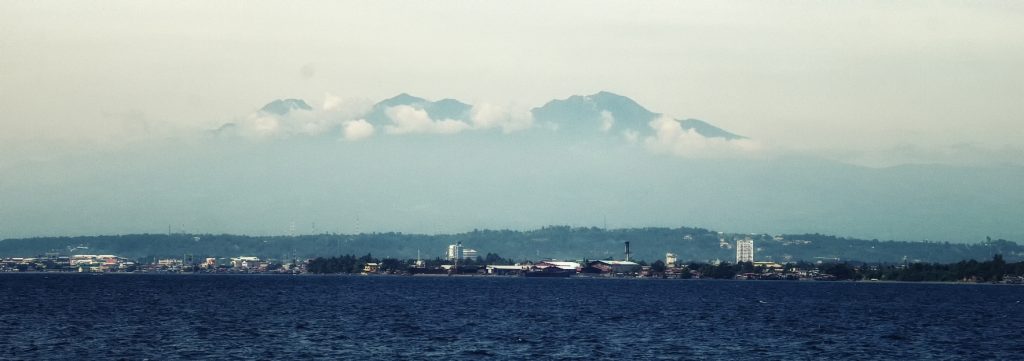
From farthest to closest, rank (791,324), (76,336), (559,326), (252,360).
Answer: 1. (791,324)
2. (559,326)
3. (76,336)
4. (252,360)

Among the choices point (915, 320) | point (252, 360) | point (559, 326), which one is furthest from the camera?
point (915, 320)

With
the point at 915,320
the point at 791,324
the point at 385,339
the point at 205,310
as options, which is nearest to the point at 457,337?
the point at 385,339

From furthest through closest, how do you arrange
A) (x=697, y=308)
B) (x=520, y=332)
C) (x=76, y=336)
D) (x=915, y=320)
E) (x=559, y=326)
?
(x=697, y=308) < (x=915, y=320) < (x=559, y=326) < (x=520, y=332) < (x=76, y=336)

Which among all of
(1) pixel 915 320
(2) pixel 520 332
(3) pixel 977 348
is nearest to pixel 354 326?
(2) pixel 520 332

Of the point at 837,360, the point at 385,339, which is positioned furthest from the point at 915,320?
the point at 385,339

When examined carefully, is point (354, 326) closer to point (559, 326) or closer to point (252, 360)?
point (559, 326)

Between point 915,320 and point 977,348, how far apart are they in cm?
3547

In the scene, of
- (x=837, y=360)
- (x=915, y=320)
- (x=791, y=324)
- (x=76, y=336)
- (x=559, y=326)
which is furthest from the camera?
(x=915, y=320)

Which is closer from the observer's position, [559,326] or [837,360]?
[837,360]

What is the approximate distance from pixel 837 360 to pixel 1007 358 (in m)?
12.2

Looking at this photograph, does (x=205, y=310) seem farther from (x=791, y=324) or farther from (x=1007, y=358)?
(x=1007, y=358)

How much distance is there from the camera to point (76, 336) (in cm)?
9188

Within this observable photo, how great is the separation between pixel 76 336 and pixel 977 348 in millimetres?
62612

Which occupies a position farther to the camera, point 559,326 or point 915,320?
point 915,320
